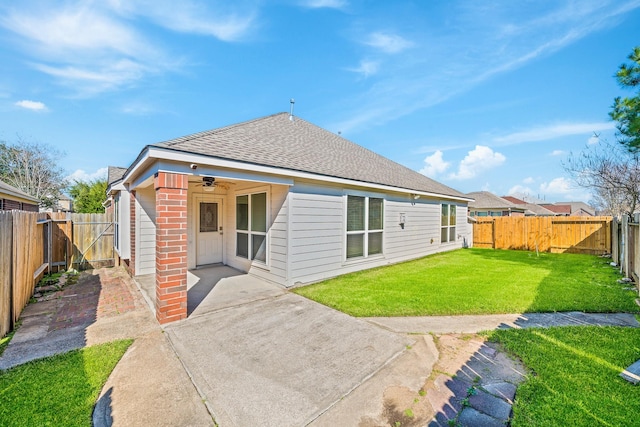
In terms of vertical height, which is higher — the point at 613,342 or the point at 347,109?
the point at 347,109

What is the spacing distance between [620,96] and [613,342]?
8.05 meters

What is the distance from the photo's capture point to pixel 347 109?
14.0 m

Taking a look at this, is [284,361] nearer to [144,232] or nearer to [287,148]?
[287,148]

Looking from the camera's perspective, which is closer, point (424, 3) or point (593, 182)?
point (424, 3)

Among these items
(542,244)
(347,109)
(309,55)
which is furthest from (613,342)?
(347,109)

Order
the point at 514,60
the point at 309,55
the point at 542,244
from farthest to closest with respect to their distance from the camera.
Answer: the point at 542,244 → the point at 309,55 → the point at 514,60

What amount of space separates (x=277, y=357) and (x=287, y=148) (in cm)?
539

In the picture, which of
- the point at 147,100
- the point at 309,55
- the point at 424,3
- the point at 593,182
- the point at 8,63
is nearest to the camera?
the point at 424,3

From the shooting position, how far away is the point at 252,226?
7.47 meters

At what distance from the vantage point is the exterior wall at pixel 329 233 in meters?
6.45

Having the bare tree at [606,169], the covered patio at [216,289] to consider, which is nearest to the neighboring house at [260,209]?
the covered patio at [216,289]

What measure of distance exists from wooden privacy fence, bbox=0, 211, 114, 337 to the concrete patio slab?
2.62 metres

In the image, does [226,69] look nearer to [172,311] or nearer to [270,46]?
[270,46]

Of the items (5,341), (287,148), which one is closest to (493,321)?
(287,148)
